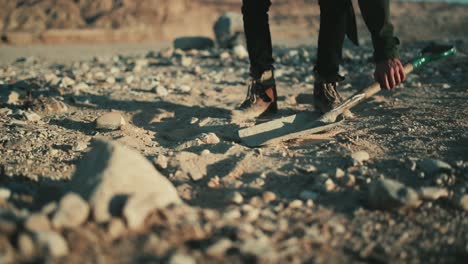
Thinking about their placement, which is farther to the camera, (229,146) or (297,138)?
→ (297,138)

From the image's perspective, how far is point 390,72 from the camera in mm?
2053

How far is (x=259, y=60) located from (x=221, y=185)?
118 cm

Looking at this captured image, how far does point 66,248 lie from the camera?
106cm

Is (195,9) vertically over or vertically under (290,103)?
over

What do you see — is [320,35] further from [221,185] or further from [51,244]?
[51,244]

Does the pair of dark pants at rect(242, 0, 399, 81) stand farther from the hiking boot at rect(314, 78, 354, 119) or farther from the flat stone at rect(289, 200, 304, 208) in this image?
the flat stone at rect(289, 200, 304, 208)

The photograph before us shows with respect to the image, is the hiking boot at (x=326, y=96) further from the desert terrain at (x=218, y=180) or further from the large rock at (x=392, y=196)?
the large rock at (x=392, y=196)

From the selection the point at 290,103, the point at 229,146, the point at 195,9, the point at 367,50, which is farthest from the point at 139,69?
the point at 195,9

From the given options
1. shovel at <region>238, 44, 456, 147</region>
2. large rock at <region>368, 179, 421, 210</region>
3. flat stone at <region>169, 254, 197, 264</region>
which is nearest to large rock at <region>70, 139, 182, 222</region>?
flat stone at <region>169, 254, 197, 264</region>

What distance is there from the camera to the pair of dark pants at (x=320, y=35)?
2336 millimetres

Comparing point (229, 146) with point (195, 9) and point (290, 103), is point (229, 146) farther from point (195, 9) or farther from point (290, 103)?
point (195, 9)

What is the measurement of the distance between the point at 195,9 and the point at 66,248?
17033mm

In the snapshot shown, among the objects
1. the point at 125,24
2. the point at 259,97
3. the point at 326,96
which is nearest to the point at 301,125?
the point at 326,96

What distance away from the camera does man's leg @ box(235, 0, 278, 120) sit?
2533mm
